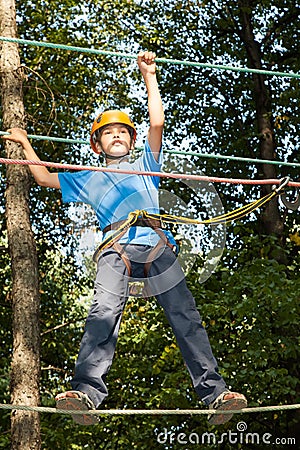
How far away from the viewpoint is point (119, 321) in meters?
3.49

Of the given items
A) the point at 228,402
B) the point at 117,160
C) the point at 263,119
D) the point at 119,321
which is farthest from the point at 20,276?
the point at 263,119

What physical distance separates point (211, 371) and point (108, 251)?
28.5 inches

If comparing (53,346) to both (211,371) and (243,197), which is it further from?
(211,371)

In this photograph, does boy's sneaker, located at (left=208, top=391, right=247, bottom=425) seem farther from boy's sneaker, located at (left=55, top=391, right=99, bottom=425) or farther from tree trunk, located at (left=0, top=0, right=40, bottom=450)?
tree trunk, located at (left=0, top=0, right=40, bottom=450)

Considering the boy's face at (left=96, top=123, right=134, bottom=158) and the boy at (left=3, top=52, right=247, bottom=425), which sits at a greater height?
the boy's face at (left=96, top=123, right=134, bottom=158)

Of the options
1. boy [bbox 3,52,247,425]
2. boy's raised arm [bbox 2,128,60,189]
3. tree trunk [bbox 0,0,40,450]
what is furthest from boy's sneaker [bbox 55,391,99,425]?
tree trunk [bbox 0,0,40,450]

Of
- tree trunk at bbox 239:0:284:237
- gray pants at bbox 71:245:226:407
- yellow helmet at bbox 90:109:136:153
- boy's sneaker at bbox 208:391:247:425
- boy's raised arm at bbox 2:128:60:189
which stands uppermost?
tree trunk at bbox 239:0:284:237

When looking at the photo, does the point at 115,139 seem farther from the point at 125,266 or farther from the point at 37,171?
the point at 125,266

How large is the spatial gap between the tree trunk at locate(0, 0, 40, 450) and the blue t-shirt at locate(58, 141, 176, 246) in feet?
7.37

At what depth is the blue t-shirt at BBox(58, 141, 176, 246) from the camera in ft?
11.7

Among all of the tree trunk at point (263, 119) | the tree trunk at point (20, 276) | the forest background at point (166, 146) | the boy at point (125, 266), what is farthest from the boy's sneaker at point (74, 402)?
the tree trunk at point (263, 119)

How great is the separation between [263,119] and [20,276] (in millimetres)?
5692

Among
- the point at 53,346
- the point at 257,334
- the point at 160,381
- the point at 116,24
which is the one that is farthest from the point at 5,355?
the point at 116,24

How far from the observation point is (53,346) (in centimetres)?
1078
